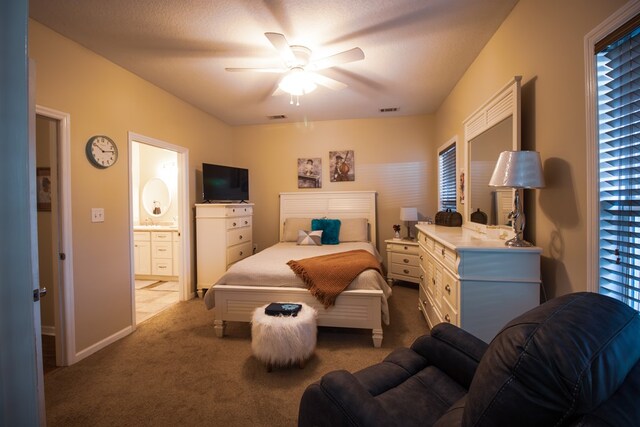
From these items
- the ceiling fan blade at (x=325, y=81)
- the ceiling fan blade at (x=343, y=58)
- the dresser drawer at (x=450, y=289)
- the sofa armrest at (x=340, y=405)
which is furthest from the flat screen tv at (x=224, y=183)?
the sofa armrest at (x=340, y=405)

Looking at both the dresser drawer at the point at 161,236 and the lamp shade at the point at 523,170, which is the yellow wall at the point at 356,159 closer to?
the dresser drawer at the point at 161,236

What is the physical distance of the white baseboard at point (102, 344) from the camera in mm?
2303

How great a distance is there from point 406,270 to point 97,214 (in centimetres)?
376

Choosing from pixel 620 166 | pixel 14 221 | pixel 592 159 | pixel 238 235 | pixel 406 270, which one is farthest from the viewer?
pixel 238 235

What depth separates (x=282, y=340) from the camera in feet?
6.54

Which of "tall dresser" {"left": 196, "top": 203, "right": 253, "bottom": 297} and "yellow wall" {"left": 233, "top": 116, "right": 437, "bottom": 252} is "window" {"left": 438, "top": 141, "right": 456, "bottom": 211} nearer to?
"yellow wall" {"left": 233, "top": 116, "right": 437, "bottom": 252}

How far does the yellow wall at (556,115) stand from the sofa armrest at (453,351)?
2.26ft

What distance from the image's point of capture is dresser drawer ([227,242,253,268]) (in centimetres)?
384

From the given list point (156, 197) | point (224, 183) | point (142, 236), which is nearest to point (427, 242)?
point (224, 183)

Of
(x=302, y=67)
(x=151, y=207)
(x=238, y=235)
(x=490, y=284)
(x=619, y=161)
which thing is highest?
(x=302, y=67)

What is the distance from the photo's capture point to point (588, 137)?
1.29 m

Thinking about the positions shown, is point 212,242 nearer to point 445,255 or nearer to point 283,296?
point 283,296

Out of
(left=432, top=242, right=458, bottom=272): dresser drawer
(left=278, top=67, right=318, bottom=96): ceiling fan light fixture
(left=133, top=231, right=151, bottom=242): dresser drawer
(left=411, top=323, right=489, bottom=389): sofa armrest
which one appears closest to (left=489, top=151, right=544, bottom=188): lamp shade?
(left=432, top=242, right=458, bottom=272): dresser drawer

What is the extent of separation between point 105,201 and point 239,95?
1.97 metres
